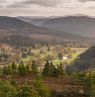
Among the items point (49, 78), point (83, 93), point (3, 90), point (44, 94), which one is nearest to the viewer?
point (3, 90)

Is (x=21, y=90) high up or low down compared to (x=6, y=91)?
up

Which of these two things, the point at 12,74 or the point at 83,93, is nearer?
the point at 83,93

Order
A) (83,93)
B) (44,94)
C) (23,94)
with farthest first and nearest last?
(83,93)
(44,94)
(23,94)

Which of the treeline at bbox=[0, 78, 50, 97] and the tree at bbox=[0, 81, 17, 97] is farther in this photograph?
the tree at bbox=[0, 81, 17, 97]

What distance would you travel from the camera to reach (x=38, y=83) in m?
92.9

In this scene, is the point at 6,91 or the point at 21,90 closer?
the point at 21,90

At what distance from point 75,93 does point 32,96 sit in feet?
163

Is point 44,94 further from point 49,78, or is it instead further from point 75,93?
point 49,78

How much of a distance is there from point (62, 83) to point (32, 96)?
88.4m

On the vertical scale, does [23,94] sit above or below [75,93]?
above

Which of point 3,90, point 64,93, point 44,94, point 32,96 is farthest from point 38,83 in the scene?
point 32,96

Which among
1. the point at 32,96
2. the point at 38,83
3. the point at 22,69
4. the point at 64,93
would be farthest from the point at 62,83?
the point at 32,96

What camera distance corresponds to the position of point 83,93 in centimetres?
10238

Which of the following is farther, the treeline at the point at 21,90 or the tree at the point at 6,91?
the tree at the point at 6,91
